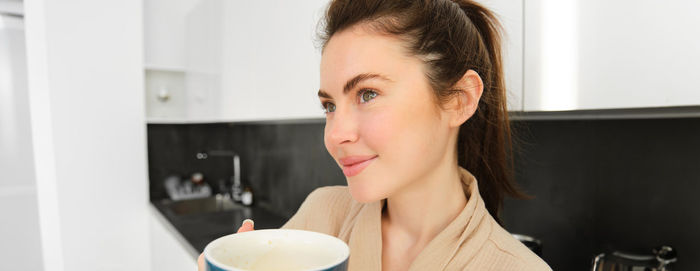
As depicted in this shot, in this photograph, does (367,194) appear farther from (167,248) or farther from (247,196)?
(247,196)

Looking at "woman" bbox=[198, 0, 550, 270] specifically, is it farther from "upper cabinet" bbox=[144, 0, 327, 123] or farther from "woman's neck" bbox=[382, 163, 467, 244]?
"upper cabinet" bbox=[144, 0, 327, 123]

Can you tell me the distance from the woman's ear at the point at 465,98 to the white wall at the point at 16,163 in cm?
318

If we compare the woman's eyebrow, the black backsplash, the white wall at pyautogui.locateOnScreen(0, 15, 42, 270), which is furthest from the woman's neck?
the white wall at pyautogui.locateOnScreen(0, 15, 42, 270)

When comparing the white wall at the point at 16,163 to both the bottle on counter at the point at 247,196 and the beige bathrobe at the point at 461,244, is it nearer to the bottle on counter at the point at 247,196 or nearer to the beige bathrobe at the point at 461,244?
the bottle on counter at the point at 247,196

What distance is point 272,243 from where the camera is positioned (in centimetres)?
38

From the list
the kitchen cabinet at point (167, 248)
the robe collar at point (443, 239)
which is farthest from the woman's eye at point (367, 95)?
the kitchen cabinet at point (167, 248)

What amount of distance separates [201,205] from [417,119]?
95.9 inches

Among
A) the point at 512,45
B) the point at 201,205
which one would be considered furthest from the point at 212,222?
the point at 512,45

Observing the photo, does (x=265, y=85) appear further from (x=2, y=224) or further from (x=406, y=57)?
(x=2, y=224)

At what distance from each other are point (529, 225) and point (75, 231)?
2322 millimetres

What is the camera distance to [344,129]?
2.04 ft

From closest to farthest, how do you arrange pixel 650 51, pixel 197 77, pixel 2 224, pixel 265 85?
pixel 650 51 → pixel 265 85 → pixel 197 77 → pixel 2 224

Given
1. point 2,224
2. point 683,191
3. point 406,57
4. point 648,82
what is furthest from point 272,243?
point 2,224

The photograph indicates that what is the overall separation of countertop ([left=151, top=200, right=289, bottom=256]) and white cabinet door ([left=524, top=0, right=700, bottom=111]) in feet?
4.86
